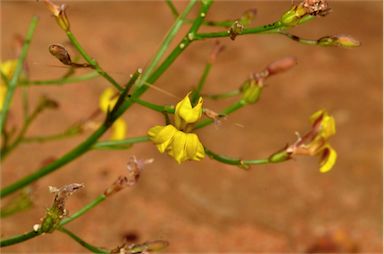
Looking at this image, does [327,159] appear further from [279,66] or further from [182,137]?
[182,137]

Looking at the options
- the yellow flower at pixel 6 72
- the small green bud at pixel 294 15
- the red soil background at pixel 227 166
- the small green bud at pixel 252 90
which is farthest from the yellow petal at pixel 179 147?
the yellow flower at pixel 6 72

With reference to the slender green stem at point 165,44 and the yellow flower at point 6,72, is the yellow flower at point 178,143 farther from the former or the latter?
the yellow flower at point 6,72

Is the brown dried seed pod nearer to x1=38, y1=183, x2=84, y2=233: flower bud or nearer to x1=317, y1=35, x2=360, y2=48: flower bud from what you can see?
x1=38, y1=183, x2=84, y2=233: flower bud

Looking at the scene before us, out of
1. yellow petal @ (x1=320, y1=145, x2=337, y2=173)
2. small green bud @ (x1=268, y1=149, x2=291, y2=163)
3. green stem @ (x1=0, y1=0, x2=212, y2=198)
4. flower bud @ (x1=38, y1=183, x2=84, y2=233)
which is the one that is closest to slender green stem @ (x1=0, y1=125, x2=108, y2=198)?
green stem @ (x1=0, y1=0, x2=212, y2=198)

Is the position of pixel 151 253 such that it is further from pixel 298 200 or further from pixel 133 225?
pixel 298 200

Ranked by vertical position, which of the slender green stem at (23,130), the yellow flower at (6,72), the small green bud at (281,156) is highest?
the yellow flower at (6,72)

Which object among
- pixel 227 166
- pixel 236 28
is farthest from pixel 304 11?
pixel 227 166

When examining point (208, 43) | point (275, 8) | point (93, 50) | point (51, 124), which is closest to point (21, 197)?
point (51, 124)
